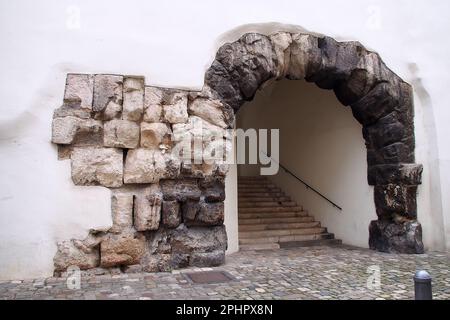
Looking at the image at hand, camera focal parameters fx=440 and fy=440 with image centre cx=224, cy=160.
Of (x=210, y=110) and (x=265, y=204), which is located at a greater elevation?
(x=210, y=110)

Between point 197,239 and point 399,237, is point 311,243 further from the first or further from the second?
point 197,239

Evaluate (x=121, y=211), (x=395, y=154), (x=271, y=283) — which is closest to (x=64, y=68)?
(x=121, y=211)

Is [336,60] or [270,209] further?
[270,209]

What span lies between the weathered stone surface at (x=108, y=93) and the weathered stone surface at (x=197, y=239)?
4.76 ft

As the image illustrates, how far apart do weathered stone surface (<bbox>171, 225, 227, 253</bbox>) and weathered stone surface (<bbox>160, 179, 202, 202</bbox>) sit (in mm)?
329

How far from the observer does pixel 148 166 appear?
456cm

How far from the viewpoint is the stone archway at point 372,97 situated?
17.0ft

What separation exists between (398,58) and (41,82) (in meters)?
4.55

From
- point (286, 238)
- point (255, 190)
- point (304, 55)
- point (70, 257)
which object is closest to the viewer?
point (70, 257)

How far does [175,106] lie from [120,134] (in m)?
0.66

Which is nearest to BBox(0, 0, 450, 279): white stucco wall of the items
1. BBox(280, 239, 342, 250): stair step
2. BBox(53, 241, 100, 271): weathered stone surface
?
BBox(53, 241, 100, 271): weathered stone surface

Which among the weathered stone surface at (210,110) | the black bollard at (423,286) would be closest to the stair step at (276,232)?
the weathered stone surface at (210,110)

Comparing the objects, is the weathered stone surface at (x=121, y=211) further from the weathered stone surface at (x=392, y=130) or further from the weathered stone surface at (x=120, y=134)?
the weathered stone surface at (x=392, y=130)
